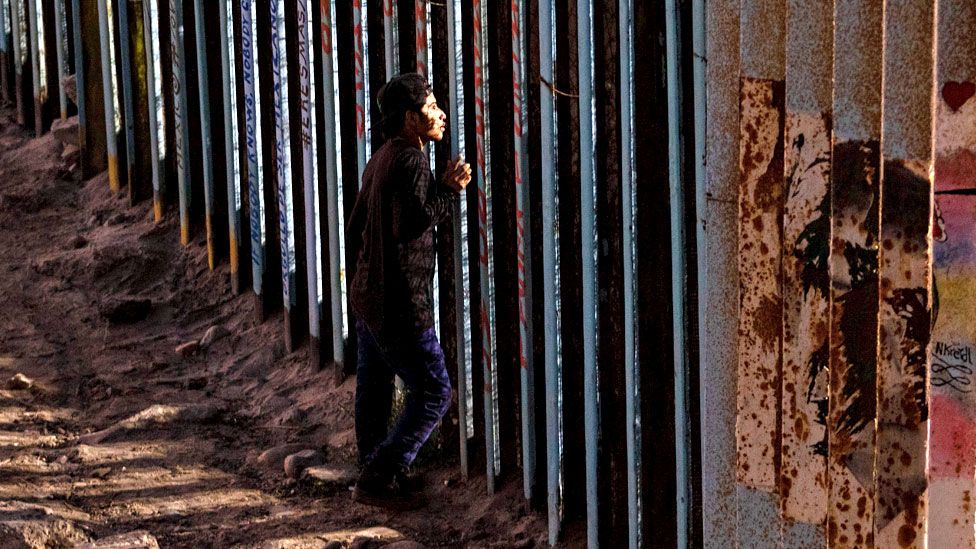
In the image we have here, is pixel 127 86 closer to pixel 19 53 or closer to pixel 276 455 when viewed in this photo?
pixel 19 53

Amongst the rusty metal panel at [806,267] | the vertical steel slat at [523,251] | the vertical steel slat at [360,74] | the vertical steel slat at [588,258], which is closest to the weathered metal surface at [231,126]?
the vertical steel slat at [360,74]

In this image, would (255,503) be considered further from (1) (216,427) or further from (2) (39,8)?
(2) (39,8)

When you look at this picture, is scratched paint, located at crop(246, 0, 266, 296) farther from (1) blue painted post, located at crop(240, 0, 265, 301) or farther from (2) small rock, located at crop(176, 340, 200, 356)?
(2) small rock, located at crop(176, 340, 200, 356)

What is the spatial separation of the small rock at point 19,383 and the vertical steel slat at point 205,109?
1.13 m

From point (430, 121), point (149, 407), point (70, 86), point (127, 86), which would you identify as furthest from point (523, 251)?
point (70, 86)

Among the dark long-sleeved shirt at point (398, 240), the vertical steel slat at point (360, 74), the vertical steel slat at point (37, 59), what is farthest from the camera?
the vertical steel slat at point (37, 59)

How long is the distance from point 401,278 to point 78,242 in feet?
9.94

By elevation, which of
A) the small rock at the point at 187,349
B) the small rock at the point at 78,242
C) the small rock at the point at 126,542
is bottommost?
the small rock at the point at 126,542

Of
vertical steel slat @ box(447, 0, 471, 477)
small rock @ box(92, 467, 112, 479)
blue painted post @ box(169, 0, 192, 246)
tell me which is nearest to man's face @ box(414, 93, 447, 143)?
vertical steel slat @ box(447, 0, 471, 477)

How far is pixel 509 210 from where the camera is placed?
16.8 feet

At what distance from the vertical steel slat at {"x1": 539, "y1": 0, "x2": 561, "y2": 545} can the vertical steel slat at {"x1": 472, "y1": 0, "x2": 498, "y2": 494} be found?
300mm

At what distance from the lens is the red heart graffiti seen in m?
2.27

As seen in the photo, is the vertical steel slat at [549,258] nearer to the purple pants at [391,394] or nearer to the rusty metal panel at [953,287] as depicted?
the purple pants at [391,394]

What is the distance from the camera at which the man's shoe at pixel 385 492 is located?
5.40 meters
